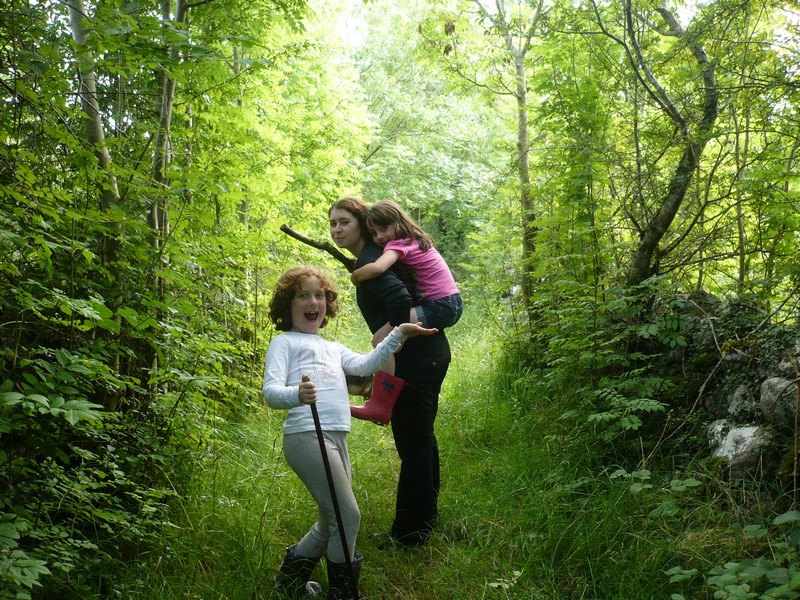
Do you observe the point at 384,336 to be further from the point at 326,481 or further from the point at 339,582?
the point at 339,582

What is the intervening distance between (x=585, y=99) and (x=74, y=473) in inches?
180

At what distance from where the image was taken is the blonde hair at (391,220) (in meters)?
3.35

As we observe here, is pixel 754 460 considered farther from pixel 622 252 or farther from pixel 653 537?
pixel 622 252

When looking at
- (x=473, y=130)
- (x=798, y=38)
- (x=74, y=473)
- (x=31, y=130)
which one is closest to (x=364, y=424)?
(x=74, y=473)

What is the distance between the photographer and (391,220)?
132 inches

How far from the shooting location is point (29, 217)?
2.46 metres

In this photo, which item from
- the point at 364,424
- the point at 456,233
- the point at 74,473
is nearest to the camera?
the point at 74,473

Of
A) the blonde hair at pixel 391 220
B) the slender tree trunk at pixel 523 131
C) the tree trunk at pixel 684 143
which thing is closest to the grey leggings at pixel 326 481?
the blonde hair at pixel 391 220

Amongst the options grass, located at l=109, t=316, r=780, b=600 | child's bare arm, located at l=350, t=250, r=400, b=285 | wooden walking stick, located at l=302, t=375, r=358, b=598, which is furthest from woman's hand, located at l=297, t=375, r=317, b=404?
grass, located at l=109, t=316, r=780, b=600

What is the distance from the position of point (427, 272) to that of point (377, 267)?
365 millimetres

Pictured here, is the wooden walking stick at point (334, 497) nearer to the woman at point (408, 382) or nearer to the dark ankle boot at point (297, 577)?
the dark ankle boot at point (297, 577)

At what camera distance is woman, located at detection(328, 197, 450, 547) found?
337 centimetres

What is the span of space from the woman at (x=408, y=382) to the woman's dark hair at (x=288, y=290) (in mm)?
232

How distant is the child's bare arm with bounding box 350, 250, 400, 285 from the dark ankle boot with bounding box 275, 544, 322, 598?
1.41 m
